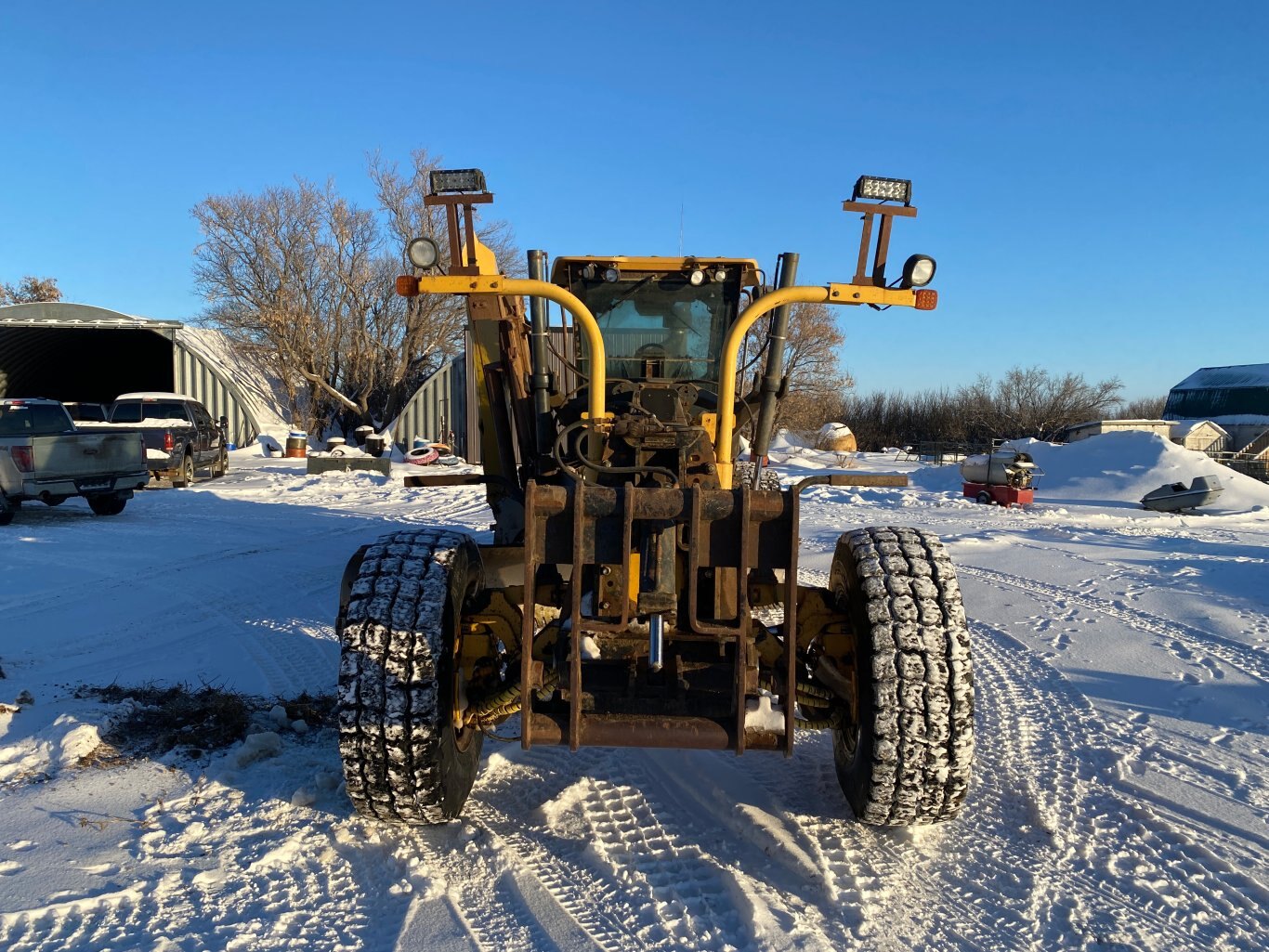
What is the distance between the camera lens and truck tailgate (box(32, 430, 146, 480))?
1128cm

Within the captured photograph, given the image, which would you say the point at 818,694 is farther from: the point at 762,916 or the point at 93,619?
the point at 93,619

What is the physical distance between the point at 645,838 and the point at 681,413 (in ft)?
6.93

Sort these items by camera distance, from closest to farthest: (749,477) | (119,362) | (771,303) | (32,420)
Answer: (771,303) < (749,477) < (32,420) < (119,362)

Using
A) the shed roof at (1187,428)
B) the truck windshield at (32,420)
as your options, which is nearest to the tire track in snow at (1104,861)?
the truck windshield at (32,420)

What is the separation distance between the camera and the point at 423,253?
3.98 metres

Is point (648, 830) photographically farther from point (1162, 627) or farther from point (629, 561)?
point (1162, 627)

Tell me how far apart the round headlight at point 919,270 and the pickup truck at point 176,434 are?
15065 millimetres

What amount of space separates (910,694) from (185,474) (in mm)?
16309

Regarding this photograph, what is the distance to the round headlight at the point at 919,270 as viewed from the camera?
3889 mm

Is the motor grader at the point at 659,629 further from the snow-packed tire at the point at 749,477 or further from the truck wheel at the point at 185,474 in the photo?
the truck wheel at the point at 185,474

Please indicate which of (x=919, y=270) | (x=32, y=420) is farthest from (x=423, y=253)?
(x=32, y=420)

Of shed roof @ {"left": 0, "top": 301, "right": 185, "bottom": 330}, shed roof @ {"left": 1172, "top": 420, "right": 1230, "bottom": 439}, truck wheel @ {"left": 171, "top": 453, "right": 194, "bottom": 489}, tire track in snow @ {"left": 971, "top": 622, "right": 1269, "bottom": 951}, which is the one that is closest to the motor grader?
tire track in snow @ {"left": 971, "top": 622, "right": 1269, "bottom": 951}

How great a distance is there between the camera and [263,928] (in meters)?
2.76

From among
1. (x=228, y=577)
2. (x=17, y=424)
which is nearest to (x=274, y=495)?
(x=17, y=424)
